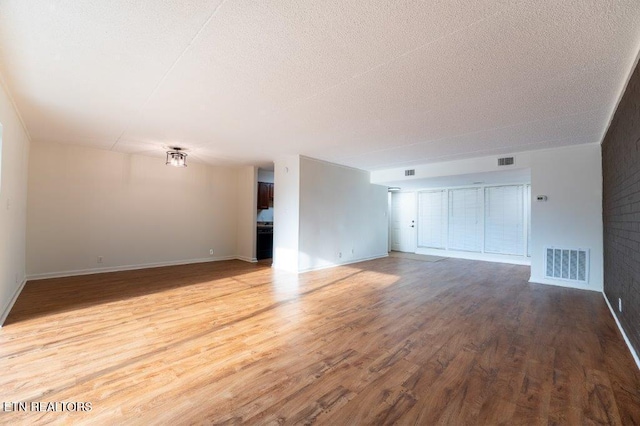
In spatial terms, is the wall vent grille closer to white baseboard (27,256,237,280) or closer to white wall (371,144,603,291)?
white wall (371,144,603,291)

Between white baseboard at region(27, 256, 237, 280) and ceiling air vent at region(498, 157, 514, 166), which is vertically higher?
ceiling air vent at region(498, 157, 514, 166)

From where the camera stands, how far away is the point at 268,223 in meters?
8.36

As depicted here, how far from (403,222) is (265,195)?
4732 mm

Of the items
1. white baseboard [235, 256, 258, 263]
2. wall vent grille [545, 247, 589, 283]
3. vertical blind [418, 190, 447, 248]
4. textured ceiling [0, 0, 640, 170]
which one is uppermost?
textured ceiling [0, 0, 640, 170]

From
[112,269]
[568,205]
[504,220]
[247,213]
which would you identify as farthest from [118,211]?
[504,220]

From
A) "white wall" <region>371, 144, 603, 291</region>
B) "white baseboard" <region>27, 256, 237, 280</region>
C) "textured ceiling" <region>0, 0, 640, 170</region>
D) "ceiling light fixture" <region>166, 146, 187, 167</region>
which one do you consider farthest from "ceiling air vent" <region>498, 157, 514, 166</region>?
"white baseboard" <region>27, 256, 237, 280</region>

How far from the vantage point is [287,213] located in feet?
19.6

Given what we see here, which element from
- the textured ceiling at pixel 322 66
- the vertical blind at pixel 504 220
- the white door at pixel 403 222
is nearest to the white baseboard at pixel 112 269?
the textured ceiling at pixel 322 66

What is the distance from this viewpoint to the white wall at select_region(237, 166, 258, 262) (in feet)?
23.4

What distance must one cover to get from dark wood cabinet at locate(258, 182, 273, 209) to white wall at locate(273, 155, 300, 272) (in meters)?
1.61

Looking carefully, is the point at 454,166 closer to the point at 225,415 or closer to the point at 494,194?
the point at 494,194

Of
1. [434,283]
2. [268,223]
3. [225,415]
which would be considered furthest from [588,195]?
[268,223]

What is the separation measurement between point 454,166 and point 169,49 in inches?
219

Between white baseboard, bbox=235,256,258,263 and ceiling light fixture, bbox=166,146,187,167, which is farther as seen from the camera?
white baseboard, bbox=235,256,258,263
